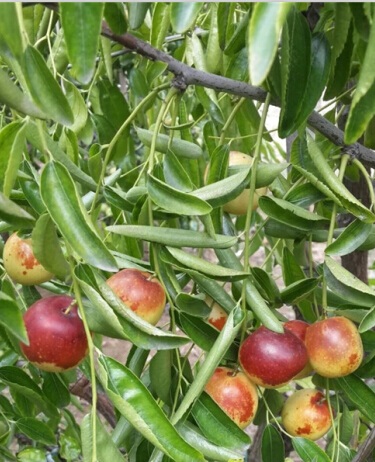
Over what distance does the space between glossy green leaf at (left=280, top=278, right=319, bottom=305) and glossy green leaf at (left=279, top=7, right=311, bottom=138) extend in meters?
0.22

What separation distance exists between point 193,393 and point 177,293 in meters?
0.16

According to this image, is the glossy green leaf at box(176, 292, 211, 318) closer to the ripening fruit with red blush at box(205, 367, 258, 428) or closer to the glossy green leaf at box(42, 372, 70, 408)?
the ripening fruit with red blush at box(205, 367, 258, 428)

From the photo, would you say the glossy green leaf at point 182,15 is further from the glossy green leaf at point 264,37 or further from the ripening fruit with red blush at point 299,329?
the ripening fruit with red blush at point 299,329

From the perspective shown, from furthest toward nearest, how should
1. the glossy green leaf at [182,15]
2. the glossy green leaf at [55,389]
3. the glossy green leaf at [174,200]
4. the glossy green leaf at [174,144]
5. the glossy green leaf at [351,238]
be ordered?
the glossy green leaf at [55,389], the glossy green leaf at [174,144], the glossy green leaf at [351,238], the glossy green leaf at [174,200], the glossy green leaf at [182,15]

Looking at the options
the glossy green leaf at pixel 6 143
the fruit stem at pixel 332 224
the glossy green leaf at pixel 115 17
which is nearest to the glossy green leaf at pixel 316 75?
the fruit stem at pixel 332 224

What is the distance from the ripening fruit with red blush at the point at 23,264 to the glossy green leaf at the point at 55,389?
0.26 metres

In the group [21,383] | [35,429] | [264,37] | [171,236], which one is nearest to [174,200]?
[171,236]

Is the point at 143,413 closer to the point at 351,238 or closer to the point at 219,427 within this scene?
the point at 219,427

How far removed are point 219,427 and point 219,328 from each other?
0.16 metres

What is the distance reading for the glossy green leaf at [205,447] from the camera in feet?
2.65

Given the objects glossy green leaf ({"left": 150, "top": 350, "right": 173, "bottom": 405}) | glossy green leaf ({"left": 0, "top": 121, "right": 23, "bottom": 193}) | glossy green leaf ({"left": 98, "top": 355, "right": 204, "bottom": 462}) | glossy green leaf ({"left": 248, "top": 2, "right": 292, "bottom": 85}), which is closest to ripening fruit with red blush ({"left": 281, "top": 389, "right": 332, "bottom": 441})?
glossy green leaf ({"left": 150, "top": 350, "right": 173, "bottom": 405})

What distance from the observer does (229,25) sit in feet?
3.33

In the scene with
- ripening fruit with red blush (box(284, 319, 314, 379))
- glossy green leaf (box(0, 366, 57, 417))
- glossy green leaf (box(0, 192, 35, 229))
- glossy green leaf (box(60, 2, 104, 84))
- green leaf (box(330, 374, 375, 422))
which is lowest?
glossy green leaf (box(0, 366, 57, 417))

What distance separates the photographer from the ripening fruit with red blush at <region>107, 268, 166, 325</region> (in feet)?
2.72
